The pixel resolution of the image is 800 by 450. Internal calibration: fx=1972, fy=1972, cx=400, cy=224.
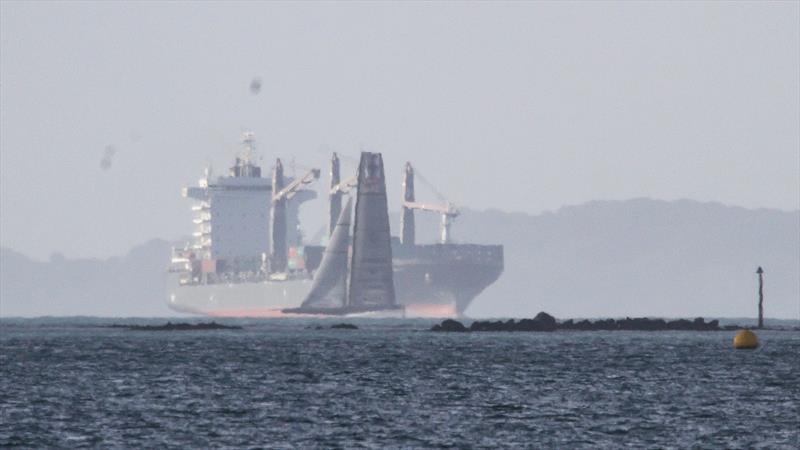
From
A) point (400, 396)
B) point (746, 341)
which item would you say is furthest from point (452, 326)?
point (400, 396)

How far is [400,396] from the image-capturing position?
79.9 metres

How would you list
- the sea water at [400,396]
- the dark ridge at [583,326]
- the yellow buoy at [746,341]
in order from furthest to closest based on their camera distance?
the dark ridge at [583,326], the yellow buoy at [746,341], the sea water at [400,396]

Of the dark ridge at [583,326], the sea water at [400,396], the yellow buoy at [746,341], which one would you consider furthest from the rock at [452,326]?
the yellow buoy at [746,341]

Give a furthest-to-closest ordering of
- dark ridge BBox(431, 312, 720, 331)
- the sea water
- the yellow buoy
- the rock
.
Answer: dark ridge BBox(431, 312, 720, 331) → the rock → the yellow buoy → the sea water

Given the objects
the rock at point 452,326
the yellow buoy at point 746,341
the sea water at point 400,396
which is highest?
the rock at point 452,326

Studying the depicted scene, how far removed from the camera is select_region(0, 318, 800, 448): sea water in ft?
203

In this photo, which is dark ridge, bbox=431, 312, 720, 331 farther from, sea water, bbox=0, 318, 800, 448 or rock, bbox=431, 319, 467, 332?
sea water, bbox=0, 318, 800, 448

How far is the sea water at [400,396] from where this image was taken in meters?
61.8

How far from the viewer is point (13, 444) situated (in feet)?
195

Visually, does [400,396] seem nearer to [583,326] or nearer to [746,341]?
[746,341]

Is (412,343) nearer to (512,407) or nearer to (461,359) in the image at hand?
(461,359)

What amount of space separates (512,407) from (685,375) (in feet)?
79.2

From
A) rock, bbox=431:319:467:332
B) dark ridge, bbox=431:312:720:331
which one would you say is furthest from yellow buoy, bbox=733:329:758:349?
rock, bbox=431:319:467:332

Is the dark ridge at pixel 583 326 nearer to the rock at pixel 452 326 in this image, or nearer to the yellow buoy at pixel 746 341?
the rock at pixel 452 326
